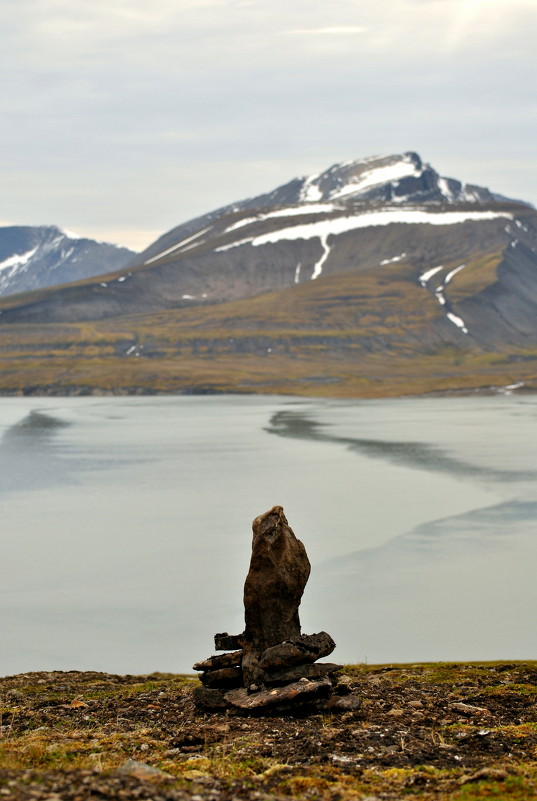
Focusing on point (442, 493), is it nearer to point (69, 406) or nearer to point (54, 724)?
point (54, 724)

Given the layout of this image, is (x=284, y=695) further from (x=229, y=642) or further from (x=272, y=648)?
(x=229, y=642)

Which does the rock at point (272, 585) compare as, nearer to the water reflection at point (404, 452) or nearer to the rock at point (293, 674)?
the rock at point (293, 674)

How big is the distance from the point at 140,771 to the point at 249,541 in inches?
1214

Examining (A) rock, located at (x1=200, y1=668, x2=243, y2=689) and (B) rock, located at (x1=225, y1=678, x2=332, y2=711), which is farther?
(A) rock, located at (x1=200, y1=668, x2=243, y2=689)

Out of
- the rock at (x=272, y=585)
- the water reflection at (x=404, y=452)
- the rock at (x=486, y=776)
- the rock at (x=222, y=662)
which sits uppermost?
the water reflection at (x=404, y=452)

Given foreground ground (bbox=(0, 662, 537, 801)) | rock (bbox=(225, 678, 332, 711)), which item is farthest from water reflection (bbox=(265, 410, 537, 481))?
Result: rock (bbox=(225, 678, 332, 711))

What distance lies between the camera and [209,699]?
17203 millimetres

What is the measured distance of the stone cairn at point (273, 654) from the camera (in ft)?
54.7

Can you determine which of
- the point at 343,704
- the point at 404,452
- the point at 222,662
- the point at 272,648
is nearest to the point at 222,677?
the point at 222,662

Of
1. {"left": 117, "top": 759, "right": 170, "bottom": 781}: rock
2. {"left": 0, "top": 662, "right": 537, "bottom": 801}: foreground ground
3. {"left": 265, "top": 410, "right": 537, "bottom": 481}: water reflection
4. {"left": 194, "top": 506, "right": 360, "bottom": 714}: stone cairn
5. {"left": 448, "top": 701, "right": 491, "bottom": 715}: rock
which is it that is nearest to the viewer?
{"left": 0, "top": 662, "right": 537, "bottom": 801}: foreground ground

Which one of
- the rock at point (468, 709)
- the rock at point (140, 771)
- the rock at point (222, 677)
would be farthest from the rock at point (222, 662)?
the rock at point (140, 771)

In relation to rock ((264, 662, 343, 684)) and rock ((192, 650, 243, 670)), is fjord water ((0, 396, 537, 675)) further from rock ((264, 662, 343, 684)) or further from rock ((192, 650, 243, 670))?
rock ((264, 662, 343, 684))

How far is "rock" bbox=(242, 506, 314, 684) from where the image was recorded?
1798 cm

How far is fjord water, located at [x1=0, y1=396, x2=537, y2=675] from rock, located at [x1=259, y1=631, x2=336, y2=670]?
30.9 ft
